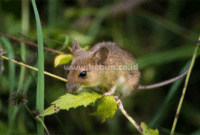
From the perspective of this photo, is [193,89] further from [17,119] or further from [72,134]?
[17,119]

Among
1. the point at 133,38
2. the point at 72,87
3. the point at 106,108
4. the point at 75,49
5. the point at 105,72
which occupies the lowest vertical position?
the point at 106,108

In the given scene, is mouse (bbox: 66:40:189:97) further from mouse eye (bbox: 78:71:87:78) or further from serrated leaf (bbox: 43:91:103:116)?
serrated leaf (bbox: 43:91:103:116)

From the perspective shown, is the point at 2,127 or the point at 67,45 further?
the point at 2,127

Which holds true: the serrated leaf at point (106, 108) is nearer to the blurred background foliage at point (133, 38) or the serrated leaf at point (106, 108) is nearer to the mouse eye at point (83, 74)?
the mouse eye at point (83, 74)

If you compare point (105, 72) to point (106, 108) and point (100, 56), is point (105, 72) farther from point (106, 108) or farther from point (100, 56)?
point (106, 108)

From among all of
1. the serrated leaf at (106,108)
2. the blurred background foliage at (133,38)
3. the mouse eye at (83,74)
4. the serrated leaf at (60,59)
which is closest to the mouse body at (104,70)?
the mouse eye at (83,74)

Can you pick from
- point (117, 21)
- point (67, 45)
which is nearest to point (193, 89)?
point (117, 21)

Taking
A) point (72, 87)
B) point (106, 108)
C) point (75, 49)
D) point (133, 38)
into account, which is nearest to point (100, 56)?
point (75, 49)

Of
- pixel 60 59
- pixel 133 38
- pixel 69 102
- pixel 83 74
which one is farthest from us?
pixel 133 38
